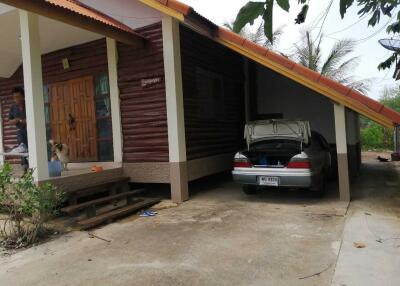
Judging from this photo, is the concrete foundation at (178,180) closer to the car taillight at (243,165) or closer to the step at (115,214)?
the step at (115,214)

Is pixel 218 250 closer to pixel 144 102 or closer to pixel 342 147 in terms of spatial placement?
pixel 342 147

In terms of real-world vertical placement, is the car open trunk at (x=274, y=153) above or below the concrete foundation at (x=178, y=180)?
above

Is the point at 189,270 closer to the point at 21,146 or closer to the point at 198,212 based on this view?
the point at 198,212

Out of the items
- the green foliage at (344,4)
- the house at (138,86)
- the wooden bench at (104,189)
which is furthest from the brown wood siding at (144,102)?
the green foliage at (344,4)

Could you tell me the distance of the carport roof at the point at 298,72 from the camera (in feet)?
21.3

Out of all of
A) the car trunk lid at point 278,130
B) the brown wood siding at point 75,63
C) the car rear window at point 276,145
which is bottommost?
the car rear window at point 276,145

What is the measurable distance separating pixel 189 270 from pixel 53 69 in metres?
7.25

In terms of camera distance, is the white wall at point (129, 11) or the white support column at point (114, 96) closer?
the white wall at point (129, 11)

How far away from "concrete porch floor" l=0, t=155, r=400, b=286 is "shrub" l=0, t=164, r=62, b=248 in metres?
0.38

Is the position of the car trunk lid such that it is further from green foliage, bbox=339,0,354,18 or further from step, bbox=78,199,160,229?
green foliage, bbox=339,0,354,18

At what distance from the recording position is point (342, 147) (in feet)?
23.0

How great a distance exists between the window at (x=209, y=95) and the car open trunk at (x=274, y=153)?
69.5 inches

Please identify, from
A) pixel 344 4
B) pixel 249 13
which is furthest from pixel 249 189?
pixel 249 13

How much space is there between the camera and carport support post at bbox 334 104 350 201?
6.91 metres
